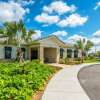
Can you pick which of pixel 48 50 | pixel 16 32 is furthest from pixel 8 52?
pixel 48 50

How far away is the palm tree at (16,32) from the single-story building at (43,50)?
2176mm

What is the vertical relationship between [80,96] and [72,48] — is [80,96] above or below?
below

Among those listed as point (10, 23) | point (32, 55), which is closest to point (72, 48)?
point (32, 55)

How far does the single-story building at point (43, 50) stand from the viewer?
29.4 m

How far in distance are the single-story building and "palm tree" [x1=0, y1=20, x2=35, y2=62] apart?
218 centimetres

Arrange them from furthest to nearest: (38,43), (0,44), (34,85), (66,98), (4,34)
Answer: (38,43) < (0,44) < (4,34) < (34,85) < (66,98)

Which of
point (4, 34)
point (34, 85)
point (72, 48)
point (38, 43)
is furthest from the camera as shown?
point (72, 48)

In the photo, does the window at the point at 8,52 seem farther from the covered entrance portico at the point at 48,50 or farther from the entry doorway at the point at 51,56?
the entry doorway at the point at 51,56

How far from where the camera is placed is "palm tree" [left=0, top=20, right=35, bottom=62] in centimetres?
2639

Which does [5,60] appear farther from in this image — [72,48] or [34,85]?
[34,85]

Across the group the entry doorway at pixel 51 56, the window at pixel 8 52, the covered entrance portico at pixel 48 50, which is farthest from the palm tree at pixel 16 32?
the entry doorway at pixel 51 56

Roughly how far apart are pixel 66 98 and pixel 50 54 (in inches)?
1041

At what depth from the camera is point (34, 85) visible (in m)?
10.3

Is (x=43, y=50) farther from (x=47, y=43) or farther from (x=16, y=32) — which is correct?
(x=16, y=32)
